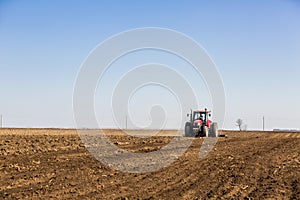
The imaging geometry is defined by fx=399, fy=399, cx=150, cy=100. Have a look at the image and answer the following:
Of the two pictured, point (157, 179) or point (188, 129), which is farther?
point (188, 129)

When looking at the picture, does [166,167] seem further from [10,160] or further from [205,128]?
[205,128]

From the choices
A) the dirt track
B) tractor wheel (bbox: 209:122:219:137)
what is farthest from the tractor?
the dirt track

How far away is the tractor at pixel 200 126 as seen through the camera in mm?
26984

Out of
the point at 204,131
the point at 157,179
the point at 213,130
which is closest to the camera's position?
the point at 157,179

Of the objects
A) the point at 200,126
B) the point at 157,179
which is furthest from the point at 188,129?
the point at 157,179

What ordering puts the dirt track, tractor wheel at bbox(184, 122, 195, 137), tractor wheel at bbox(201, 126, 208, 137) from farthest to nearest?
tractor wheel at bbox(184, 122, 195, 137) → tractor wheel at bbox(201, 126, 208, 137) → the dirt track

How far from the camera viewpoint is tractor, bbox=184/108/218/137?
2698 cm

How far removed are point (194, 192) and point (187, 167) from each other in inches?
128

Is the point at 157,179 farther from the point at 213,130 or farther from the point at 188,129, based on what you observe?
the point at 213,130

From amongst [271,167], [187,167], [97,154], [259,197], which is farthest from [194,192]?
[97,154]

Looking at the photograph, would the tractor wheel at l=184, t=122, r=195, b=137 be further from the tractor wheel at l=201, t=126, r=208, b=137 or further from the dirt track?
the dirt track

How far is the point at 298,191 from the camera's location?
8.45m

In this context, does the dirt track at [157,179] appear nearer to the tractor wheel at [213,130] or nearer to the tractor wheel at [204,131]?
the tractor wheel at [204,131]

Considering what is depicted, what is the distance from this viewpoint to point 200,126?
27.2 meters
